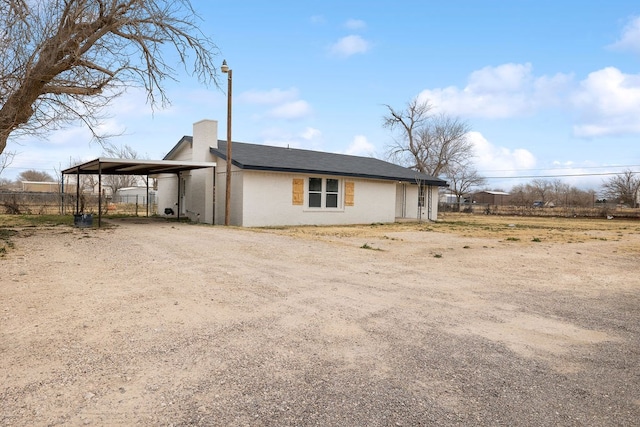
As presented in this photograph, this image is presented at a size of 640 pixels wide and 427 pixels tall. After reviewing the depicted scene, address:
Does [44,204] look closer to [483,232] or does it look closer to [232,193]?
[232,193]

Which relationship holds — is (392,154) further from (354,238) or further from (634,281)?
(634,281)

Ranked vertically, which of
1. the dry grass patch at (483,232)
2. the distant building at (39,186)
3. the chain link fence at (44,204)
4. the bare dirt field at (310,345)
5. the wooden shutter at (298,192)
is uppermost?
the distant building at (39,186)

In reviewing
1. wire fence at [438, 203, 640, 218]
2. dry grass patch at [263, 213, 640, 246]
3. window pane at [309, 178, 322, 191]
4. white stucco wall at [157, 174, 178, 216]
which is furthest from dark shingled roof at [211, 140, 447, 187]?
wire fence at [438, 203, 640, 218]

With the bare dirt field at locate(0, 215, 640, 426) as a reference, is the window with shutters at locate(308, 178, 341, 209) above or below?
above

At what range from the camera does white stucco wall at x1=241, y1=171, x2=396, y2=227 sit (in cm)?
1758

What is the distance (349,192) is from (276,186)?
164 inches

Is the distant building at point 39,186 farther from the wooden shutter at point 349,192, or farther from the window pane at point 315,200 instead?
the wooden shutter at point 349,192

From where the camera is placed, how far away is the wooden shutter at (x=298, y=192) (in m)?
18.8

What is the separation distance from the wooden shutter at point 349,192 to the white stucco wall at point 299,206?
0.14 meters

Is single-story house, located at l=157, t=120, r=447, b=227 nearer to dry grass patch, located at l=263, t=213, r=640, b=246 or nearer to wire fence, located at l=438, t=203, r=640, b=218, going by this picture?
dry grass patch, located at l=263, t=213, r=640, b=246

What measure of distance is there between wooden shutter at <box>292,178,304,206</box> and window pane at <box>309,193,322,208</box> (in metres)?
0.63

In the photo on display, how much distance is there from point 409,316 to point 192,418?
292 cm

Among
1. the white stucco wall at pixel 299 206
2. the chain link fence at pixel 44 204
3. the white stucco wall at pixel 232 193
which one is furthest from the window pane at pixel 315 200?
the chain link fence at pixel 44 204

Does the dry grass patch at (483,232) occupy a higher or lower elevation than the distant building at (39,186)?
lower
